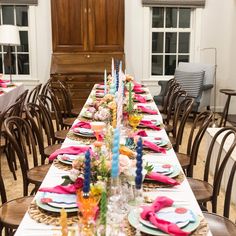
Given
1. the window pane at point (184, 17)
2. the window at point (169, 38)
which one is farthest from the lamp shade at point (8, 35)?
the window pane at point (184, 17)

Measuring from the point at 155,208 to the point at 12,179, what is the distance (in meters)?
2.70


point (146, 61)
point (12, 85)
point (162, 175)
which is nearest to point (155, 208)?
point (162, 175)

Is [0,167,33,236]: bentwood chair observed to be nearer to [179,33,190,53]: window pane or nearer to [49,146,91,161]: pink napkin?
[49,146,91,161]: pink napkin

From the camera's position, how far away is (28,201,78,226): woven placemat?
4.77 feet

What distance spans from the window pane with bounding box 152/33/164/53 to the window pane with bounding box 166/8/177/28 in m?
0.22

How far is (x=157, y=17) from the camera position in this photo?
6.79 m

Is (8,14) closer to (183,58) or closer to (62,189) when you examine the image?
(183,58)

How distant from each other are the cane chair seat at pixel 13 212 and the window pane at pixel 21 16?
503cm

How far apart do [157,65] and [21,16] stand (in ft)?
8.04

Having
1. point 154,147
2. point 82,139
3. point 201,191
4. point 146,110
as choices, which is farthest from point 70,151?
point 146,110

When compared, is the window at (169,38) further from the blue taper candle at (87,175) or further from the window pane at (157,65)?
the blue taper candle at (87,175)

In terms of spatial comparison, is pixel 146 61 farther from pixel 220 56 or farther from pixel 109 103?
pixel 109 103

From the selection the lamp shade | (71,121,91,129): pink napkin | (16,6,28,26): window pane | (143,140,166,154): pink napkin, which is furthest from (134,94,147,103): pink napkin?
(16,6,28,26): window pane

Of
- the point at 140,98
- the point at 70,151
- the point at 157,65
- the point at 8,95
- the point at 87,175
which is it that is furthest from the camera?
the point at 157,65
